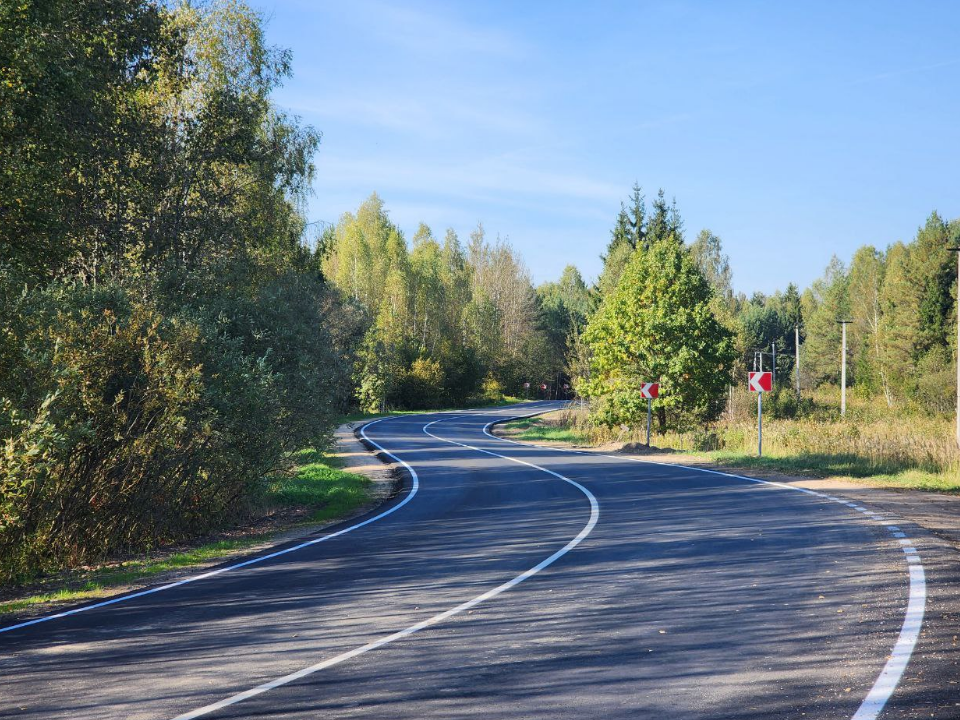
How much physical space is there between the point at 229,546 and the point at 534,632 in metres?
7.64

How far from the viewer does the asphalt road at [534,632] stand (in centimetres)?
575

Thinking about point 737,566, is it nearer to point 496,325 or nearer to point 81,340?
point 81,340

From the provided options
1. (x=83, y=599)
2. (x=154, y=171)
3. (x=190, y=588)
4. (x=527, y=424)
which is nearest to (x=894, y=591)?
(x=190, y=588)

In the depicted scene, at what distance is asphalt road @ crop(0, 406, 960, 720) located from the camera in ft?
18.9

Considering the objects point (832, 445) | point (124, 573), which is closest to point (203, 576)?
point (124, 573)

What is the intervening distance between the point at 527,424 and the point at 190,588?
4855cm

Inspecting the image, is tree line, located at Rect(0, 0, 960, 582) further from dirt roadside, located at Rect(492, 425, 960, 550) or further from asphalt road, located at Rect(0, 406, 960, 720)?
dirt roadside, located at Rect(492, 425, 960, 550)

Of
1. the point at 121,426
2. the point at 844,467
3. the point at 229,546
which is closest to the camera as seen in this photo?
the point at 121,426

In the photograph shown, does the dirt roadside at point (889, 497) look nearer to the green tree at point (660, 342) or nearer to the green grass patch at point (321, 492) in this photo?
the green tree at point (660, 342)

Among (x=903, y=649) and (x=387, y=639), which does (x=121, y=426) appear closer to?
(x=387, y=639)

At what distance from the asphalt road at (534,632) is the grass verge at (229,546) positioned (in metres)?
1.05

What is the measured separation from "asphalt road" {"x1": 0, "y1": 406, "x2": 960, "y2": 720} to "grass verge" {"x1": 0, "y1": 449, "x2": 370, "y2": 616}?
1.05 meters

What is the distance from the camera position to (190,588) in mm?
10133

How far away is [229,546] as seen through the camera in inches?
543
